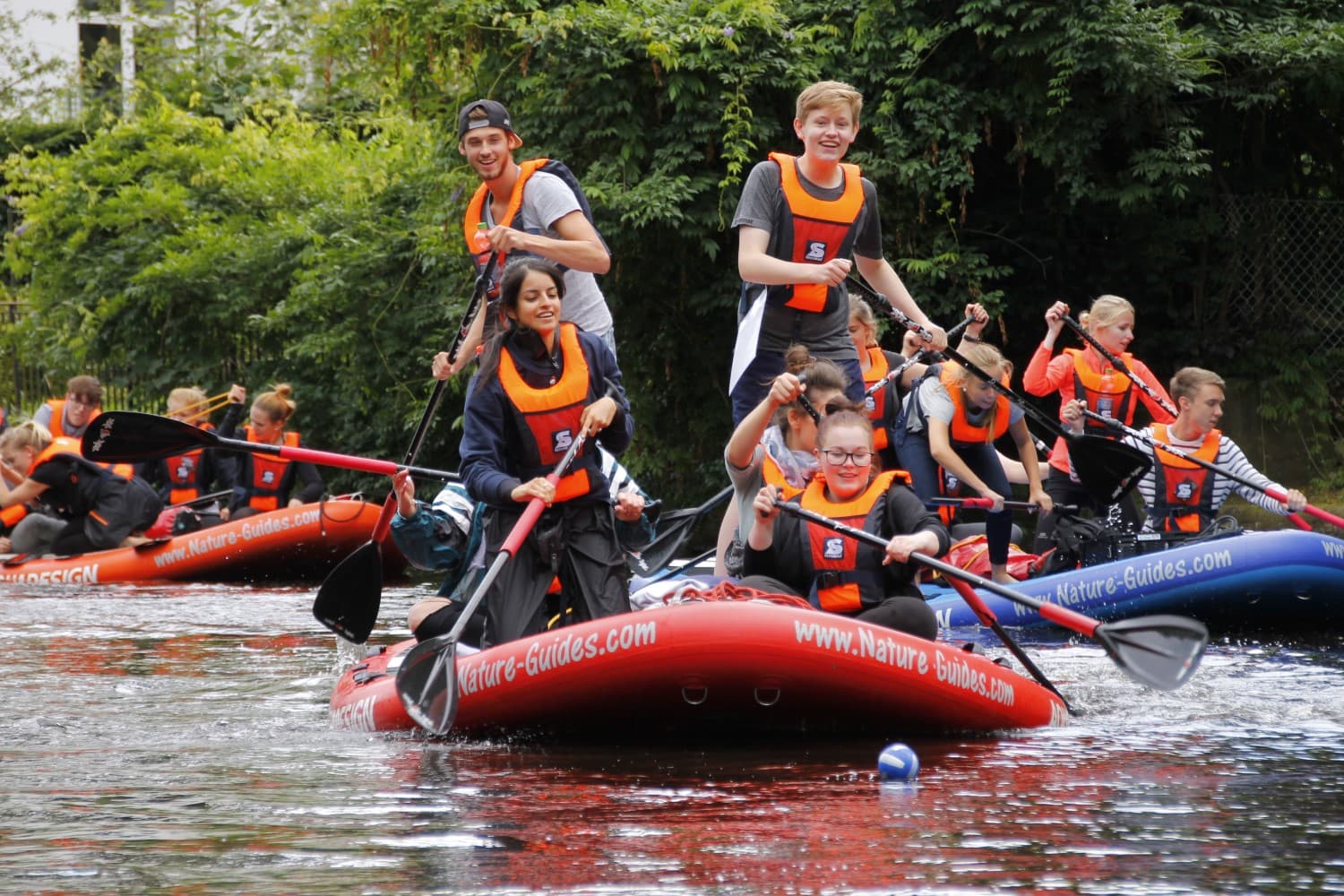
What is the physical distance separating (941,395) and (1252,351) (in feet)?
18.8

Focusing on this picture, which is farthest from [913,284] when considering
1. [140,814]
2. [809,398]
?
[140,814]

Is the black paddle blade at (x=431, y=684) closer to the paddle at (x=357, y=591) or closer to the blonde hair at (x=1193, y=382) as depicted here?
the paddle at (x=357, y=591)

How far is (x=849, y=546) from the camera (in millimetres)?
5605

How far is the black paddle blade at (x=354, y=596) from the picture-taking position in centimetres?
645

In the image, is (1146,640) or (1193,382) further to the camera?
(1193,382)

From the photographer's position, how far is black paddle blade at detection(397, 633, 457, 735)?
4.95m

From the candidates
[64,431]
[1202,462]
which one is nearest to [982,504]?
[1202,462]

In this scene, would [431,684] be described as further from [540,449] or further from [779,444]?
[779,444]

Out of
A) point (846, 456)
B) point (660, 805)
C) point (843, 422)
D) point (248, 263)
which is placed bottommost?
point (660, 805)

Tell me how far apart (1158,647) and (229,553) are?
24.7 ft

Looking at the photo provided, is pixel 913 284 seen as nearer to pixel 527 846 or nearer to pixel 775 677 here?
pixel 775 677

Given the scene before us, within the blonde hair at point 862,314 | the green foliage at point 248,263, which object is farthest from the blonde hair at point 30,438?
the blonde hair at point 862,314

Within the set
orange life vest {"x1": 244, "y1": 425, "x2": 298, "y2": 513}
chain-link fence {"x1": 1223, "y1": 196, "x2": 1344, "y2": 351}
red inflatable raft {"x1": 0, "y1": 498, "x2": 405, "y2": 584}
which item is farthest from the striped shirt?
orange life vest {"x1": 244, "y1": 425, "x2": 298, "y2": 513}

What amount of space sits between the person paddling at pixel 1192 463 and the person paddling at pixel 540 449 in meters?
3.68
